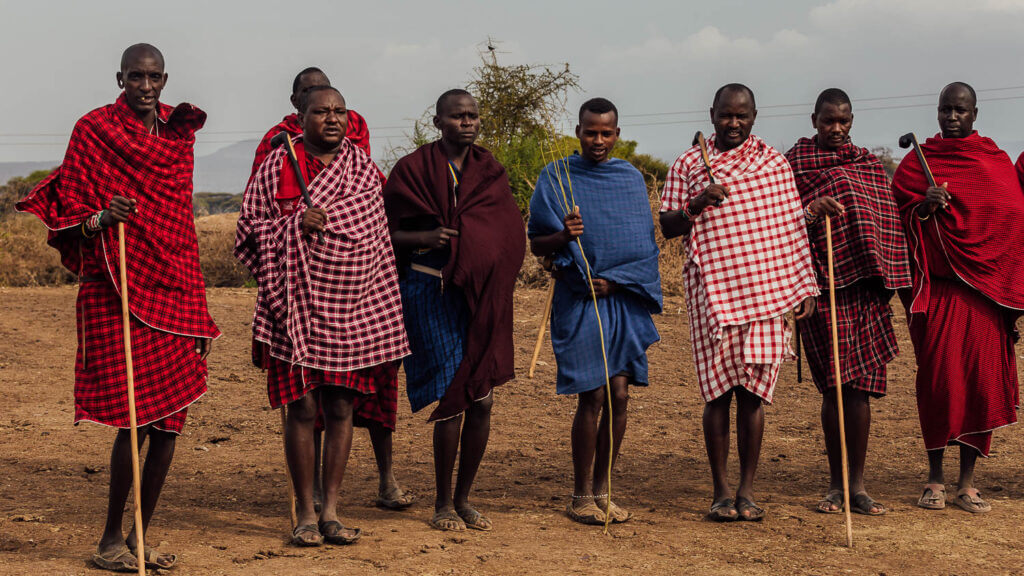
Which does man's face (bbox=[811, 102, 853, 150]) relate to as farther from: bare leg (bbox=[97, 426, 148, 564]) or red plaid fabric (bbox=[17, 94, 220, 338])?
bare leg (bbox=[97, 426, 148, 564])

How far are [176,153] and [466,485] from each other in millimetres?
2081

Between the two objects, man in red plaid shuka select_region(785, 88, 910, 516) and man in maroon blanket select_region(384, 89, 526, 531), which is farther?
man in red plaid shuka select_region(785, 88, 910, 516)

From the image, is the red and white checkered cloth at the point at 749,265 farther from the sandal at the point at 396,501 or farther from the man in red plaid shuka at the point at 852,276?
the sandal at the point at 396,501

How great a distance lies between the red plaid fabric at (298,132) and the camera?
533cm

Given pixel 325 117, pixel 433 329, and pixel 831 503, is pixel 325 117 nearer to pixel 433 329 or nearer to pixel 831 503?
pixel 433 329

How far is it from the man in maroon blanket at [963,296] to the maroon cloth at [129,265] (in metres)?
3.76

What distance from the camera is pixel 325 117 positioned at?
4.86 meters

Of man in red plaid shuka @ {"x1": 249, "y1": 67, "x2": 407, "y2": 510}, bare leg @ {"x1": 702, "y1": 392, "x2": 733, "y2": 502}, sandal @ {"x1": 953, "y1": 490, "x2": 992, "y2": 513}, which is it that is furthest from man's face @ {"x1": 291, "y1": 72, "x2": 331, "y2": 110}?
sandal @ {"x1": 953, "y1": 490, "x2": 992, "y2": 513}

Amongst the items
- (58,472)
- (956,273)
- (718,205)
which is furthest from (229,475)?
(956,273)

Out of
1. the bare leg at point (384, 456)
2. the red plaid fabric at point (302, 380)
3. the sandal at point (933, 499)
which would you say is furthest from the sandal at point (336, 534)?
the sandal at point (933, 499)

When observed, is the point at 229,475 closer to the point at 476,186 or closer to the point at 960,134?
the point at 476,186

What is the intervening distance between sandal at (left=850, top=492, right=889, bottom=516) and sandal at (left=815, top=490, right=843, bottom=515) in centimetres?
7

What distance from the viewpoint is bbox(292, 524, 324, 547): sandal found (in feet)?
15.7

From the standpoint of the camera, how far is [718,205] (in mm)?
5441
